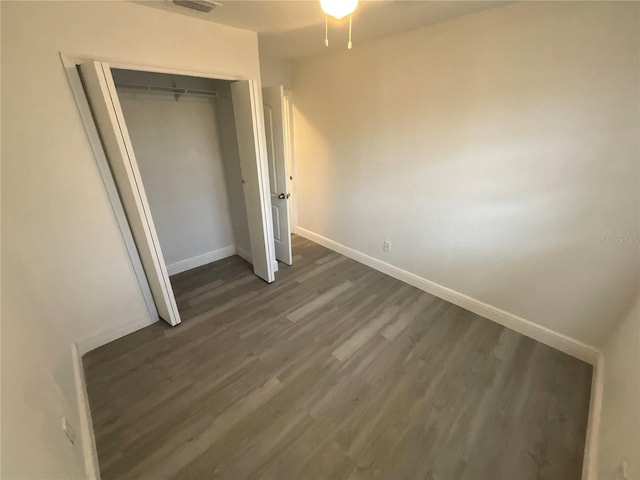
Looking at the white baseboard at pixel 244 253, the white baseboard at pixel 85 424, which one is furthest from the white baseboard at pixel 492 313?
the white baseboard at pixel 85 424

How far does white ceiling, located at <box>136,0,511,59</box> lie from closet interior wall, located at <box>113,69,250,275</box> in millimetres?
862

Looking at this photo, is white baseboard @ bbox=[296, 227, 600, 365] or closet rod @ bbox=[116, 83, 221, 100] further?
closet rod @ bbox=[116, 83, 221, 100]

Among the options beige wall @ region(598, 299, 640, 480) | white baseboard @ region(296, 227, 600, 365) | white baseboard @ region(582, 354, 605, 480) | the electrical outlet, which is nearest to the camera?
beige wall @ region(598, 299, 640, 480)

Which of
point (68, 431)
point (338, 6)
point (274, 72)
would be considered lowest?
point (68, 431)

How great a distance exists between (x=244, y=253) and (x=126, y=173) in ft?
6.23

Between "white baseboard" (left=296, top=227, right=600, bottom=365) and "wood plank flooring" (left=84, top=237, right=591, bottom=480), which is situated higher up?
"white baseboard" (left=296, top=227, right=600, bottom=365)

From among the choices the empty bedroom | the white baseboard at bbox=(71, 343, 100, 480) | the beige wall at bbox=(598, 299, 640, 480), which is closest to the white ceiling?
the empty bedroom

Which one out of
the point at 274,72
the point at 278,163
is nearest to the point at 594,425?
the point at 278,163

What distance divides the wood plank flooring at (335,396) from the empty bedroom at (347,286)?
0.05ft

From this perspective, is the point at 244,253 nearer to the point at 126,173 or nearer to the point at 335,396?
the point at 126,173

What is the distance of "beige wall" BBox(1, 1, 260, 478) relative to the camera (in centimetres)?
118

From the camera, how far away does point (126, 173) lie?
185 cm

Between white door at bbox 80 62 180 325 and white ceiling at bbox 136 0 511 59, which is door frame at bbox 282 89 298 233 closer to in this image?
white ceiling at bbox 136 0 511 59

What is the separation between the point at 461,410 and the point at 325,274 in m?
1.87
